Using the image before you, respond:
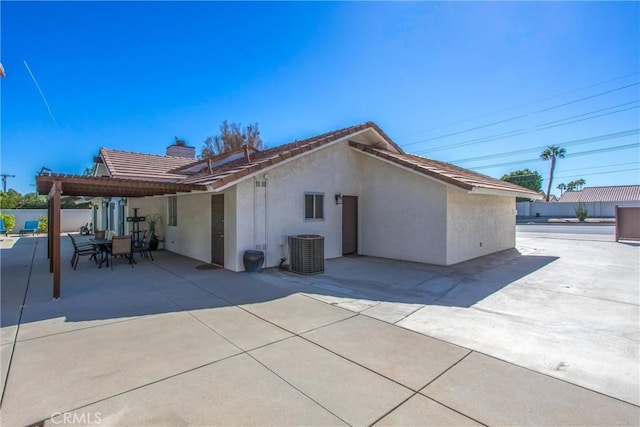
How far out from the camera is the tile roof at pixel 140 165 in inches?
505

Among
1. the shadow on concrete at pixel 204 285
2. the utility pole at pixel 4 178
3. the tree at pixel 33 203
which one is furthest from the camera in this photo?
the utility pole at pixel 4 178

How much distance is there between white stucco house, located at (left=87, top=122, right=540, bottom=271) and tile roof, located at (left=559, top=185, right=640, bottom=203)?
44589mm

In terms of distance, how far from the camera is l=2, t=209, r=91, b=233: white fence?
24.2m

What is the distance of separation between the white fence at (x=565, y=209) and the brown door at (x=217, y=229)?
44.4 meters

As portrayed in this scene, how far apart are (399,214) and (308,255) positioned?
159 inches

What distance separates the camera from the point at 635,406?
2.79m

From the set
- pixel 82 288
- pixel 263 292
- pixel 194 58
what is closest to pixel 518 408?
pixel 263 292

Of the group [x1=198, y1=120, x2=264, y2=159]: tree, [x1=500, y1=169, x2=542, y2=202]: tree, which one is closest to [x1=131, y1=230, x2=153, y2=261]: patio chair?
[x1=198, y1=120, x2=264, y2=159]: tree

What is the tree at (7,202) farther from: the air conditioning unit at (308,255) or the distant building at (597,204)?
the distant building at (597,204)

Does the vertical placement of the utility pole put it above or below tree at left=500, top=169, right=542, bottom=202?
below

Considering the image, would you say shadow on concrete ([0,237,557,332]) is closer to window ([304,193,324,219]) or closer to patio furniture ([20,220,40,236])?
window ([304,193,324,219])

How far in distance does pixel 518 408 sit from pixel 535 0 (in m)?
12.5

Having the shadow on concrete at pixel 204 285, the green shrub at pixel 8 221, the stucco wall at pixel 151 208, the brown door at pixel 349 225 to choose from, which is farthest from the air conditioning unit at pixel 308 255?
the green shrub at pixel 8 221

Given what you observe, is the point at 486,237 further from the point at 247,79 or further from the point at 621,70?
the point at 621,70
